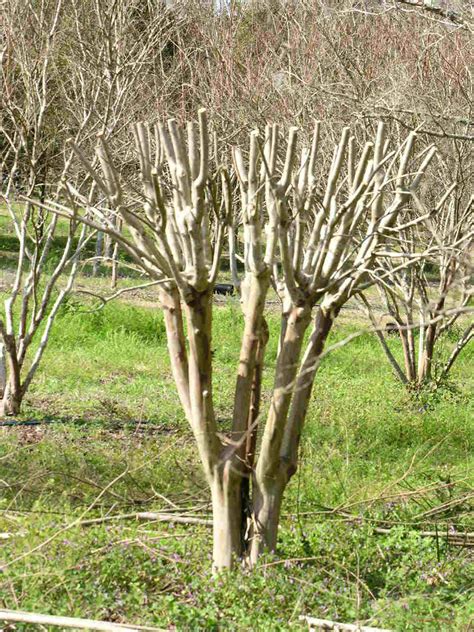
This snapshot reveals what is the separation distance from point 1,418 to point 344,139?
4655 mm

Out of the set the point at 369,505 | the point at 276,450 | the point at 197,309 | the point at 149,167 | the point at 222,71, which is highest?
the point at 222,71

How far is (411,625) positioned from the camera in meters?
3.37

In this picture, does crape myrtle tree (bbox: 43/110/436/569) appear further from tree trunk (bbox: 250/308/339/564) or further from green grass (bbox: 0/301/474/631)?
green grass (bbox: 0/301/474/631)

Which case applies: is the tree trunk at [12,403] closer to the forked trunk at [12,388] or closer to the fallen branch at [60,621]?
the forked trunk at [12,388]

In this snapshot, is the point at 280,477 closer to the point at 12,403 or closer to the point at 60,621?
the point at 60,621

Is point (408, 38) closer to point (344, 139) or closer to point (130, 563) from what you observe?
point (344, 139)

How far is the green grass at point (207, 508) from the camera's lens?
11.5 feet

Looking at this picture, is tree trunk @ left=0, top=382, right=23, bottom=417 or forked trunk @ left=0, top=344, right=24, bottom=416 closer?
forked trunk @ left=0, top=344, right=24, bottom=416

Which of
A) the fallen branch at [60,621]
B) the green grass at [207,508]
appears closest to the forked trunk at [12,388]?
the green grass at [207,508]

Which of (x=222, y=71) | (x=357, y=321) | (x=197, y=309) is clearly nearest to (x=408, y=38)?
(x=222, y=71)

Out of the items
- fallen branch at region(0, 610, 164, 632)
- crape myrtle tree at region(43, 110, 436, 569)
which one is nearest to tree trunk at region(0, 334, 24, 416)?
crape myrtle tree at region(43, 110, 436, 569)

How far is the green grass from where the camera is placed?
3504mm

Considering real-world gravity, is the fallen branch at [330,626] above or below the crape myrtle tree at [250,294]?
below

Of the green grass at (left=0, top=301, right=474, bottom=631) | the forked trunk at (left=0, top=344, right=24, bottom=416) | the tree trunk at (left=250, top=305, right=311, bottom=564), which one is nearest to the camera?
the green grass at (left=0, top=301, right=474, bottom=631)
